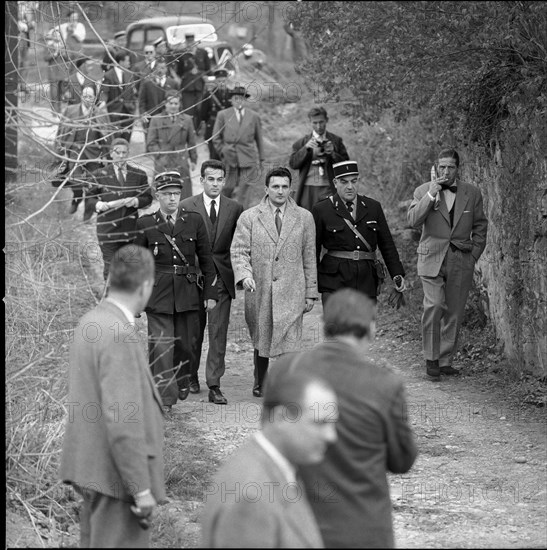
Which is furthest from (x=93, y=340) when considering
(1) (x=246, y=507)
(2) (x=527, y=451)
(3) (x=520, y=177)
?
(3) (x=520, y=177)

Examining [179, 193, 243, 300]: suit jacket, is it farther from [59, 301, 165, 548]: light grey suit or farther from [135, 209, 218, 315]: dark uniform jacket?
[59, 301, 165, 548]: light grey suit

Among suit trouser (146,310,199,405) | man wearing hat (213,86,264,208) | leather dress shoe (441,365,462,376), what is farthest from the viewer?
man wearing hat (213,86,264,208)

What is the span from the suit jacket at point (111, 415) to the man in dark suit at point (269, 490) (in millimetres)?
1234

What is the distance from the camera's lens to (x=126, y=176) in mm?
11578

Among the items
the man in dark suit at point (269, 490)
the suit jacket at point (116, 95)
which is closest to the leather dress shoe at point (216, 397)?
the suit jacket at point (116, 95)

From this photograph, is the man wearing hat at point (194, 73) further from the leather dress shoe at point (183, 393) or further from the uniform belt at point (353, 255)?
the leather dress shoe at point (183, 393)

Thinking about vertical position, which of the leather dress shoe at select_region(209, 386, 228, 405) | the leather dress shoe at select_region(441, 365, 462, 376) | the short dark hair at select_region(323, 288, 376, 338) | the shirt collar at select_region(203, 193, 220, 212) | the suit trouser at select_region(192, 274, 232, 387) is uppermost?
the short dark hair at select_region(323, 288, 376, 338)

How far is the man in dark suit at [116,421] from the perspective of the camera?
497 centimetres

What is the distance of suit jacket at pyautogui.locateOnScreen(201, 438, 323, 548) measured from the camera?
3.57 meters

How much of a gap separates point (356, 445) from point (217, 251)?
5.66 meters

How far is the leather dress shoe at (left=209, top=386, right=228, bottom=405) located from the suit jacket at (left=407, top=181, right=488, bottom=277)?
2290 millimetres

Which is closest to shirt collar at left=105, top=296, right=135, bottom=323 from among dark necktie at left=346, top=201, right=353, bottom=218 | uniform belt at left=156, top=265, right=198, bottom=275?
uniform belt at left=156, top=265, right=198, bottom=275

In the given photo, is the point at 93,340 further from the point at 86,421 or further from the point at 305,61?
the point at 305,61

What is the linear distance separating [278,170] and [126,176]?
248 centimetres
